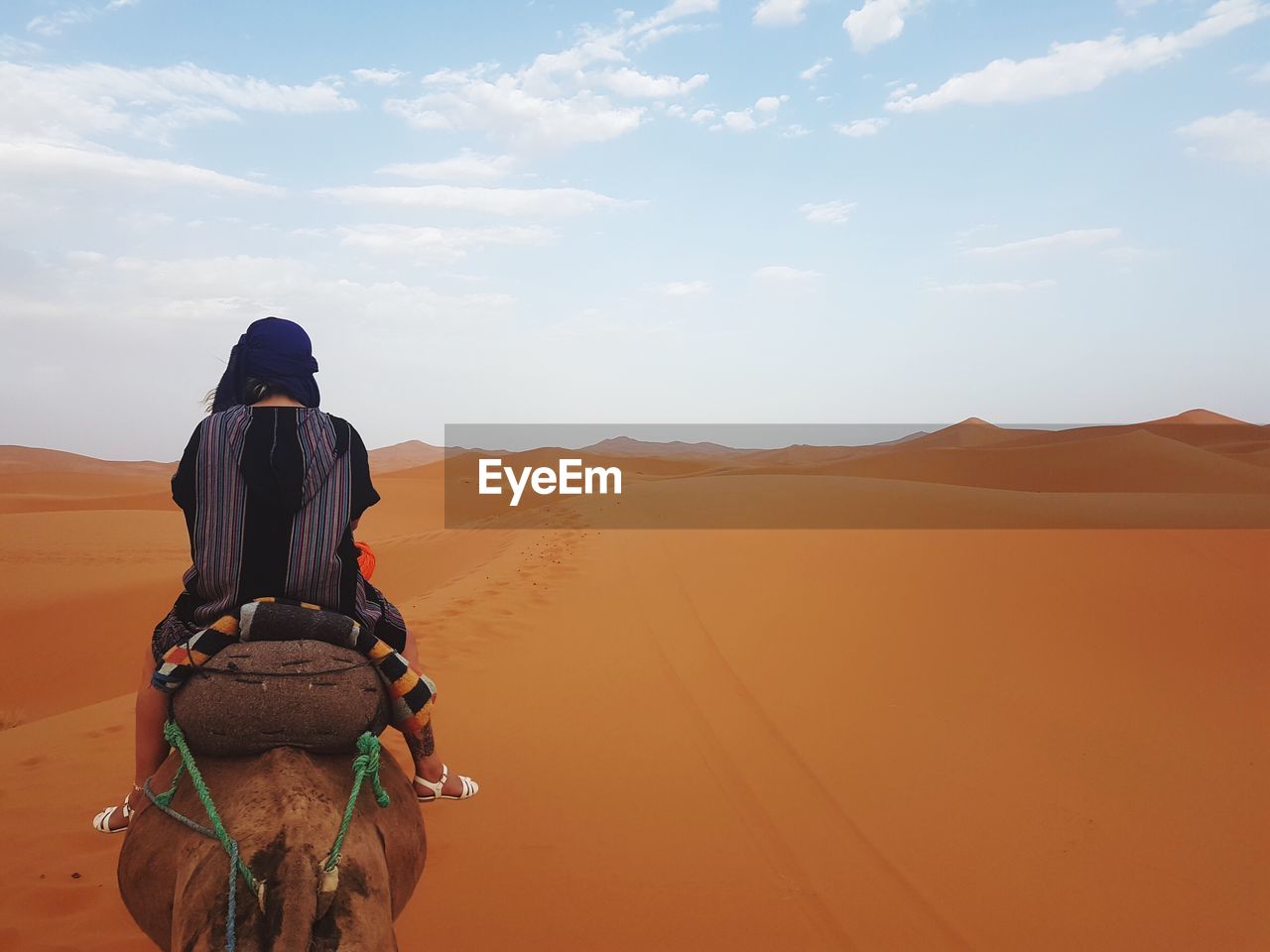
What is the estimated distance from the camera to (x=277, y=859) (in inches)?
69.3

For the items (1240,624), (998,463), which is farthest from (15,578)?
→ (998,463)

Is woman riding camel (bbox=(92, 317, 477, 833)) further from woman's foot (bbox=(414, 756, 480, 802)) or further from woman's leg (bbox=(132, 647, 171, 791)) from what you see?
woman's foot (bbox=(414, 756, 480, 802))

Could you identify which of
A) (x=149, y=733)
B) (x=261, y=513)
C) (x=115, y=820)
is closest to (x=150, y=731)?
(x=149, y=733)

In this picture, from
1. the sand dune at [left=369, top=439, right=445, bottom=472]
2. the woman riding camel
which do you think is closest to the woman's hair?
the woman riding camel

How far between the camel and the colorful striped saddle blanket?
24 centimetres

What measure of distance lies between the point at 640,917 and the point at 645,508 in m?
11.9

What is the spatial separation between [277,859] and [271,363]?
1.56 metres

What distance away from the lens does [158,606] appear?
13445 millimetres

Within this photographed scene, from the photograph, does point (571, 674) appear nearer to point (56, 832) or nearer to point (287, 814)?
point (56, 832)

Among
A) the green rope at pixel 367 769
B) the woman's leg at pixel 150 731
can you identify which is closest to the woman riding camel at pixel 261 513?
the woman's leg at pixel 150 731

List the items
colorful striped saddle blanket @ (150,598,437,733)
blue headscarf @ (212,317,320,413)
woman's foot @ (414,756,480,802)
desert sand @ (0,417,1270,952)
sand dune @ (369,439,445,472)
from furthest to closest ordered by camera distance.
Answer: sand dune @ (369,439,445,472)
desert sand @ (0,417,1270,952)
woman's foot @ (414,756,480,802)
blue headscarf @ (212,317,320,413)
colorful striped saddle blanket @ (150,598,437,733)

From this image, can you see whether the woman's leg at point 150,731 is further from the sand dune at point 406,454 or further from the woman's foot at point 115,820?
the sand dune at point 406,454

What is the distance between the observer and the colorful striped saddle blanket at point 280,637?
2287mm

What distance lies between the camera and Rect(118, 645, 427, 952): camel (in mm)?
1682
